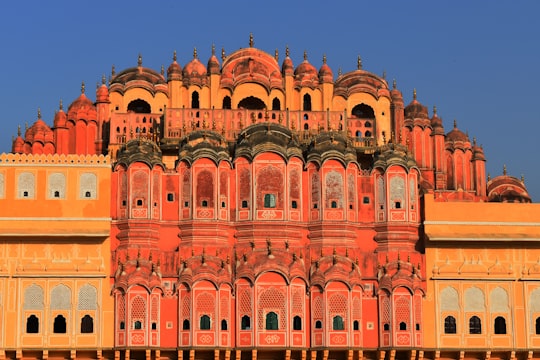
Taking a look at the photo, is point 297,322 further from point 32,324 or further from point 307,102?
point 307,102

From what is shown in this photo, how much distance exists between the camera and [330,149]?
150 ft

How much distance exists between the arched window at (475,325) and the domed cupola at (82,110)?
633 inches

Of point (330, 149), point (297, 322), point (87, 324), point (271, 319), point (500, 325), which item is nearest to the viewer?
point (271, 319)

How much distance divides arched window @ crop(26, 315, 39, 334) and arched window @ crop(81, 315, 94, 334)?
4.87 ft

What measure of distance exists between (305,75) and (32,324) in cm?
1466

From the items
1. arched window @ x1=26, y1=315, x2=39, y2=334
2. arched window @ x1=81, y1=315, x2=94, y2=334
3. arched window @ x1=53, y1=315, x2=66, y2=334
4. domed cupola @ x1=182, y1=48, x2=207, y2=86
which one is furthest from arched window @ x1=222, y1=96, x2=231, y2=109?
arched window @ x1=26, y1=315, x2=39, y2=334

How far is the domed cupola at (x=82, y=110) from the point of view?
50778 millimetres

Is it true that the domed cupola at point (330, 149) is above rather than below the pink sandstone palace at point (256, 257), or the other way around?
above

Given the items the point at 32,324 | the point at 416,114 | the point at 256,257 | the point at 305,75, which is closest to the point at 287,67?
the point at 305,75

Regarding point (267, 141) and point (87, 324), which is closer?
point (87, 324)

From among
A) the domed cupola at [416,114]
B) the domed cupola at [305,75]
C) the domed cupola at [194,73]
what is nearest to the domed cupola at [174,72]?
the domed cupola at [194,73]

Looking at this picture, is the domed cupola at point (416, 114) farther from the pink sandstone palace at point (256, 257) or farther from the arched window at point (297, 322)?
the arched window at point (297, 322)

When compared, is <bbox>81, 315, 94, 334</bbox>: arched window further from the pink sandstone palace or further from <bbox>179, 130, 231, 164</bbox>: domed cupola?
<bbox>179, 130, 231, 164</bbox>: domed cupola

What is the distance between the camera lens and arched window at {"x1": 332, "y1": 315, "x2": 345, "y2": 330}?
145ft
